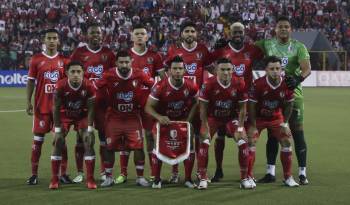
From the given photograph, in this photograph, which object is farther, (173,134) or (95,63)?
(95,63)

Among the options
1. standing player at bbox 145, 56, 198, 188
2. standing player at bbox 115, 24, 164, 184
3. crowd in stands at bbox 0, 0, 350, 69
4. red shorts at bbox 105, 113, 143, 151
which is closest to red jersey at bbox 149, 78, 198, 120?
standing player at bbox 145, 56, 198, 188

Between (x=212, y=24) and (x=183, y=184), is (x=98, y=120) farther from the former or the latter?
(x=212, y=24)

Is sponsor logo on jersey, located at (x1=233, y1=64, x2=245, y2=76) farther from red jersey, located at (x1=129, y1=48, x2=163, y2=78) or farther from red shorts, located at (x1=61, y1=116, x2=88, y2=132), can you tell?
red shorts, located at (x1=61, y1=116, x2=88, y2=132)

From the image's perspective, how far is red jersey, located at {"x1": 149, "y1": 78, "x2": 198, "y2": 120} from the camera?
757 centimetres

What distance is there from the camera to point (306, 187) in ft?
24.5

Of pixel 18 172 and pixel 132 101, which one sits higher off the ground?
pixel 132 101

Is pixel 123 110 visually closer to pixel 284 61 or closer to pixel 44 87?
pixel 44 87

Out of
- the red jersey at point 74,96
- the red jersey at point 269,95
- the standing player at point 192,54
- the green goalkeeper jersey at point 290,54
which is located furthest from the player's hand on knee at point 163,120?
the green goalkeeper jersey at point 290,54

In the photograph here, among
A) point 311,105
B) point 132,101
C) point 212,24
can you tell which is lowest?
point 311,105

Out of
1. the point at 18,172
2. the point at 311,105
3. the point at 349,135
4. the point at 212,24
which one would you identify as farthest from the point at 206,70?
the point at 212,24

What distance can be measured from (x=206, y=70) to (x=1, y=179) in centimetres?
311

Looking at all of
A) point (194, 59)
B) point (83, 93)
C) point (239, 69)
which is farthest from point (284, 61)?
point (83, 93)

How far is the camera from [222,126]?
7.79m

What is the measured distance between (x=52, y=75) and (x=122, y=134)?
119cm
